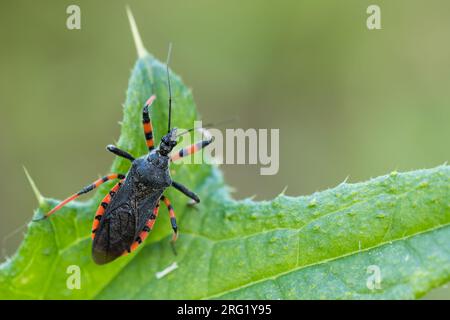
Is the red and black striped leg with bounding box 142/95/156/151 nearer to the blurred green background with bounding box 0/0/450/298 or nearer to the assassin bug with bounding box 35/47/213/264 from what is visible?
the assassin bug with bounding box 35/47/213/264

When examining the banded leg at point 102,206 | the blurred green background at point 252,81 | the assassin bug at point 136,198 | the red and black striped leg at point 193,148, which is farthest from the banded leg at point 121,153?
the blurred green background at point 252,81

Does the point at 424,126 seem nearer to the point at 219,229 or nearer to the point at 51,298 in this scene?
the point at 219,229

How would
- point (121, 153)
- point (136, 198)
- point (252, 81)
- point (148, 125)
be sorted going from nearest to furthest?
1. point (121, 153)
2. point (148, 125)
3. point (136, 198)
4. point (252, 81)

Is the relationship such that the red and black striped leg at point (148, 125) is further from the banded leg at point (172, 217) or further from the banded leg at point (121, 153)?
the banded leg at point (172, 217)

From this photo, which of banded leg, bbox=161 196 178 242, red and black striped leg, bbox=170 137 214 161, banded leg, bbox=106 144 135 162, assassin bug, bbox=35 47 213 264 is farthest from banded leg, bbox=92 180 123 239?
red and black striped leg, bbox=170 137 214 161

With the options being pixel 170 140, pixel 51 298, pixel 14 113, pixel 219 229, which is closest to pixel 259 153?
pixel 170 140

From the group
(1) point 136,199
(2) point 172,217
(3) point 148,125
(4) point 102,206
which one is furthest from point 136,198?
(3) point 148,125

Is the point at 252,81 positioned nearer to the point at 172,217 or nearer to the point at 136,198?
the point at 136,198

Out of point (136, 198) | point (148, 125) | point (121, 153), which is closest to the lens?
point (121, 153)
